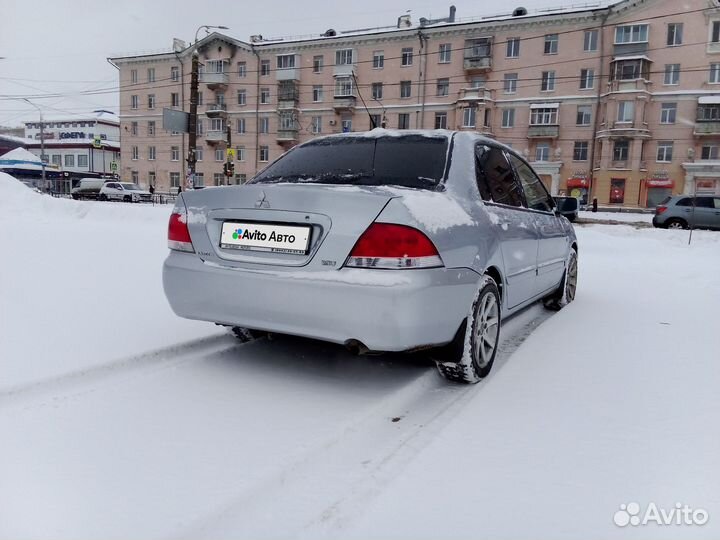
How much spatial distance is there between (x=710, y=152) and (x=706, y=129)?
1.75 meters

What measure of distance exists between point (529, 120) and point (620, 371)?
133 ft

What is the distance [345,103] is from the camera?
44.7m

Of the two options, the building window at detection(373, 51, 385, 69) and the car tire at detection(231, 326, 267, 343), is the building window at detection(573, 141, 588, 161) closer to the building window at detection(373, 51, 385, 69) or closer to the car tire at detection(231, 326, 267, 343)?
the building window at detection(373, 51, 385, 69)

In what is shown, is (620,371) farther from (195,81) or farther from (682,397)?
(195,81)

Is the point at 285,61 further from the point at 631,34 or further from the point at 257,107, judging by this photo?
the point at 631,34

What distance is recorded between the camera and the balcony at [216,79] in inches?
1892

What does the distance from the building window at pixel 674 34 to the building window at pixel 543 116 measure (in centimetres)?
856

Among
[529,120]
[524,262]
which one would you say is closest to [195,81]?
[524,262]

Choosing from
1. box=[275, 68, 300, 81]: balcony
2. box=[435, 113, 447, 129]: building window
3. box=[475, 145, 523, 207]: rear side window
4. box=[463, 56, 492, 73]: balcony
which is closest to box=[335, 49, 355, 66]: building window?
box=[275, 68, 300, 81]: balcony

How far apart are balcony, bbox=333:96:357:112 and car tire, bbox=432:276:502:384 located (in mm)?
43711

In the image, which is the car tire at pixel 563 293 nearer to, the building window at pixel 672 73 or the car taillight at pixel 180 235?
the car taillight at pixel 180 235

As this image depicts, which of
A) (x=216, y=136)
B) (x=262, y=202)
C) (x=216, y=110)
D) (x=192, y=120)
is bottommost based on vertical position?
(x=262, y=202)

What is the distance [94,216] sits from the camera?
16.3 m

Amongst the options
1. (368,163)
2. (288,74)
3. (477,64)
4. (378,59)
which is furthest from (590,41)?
(368,163)
